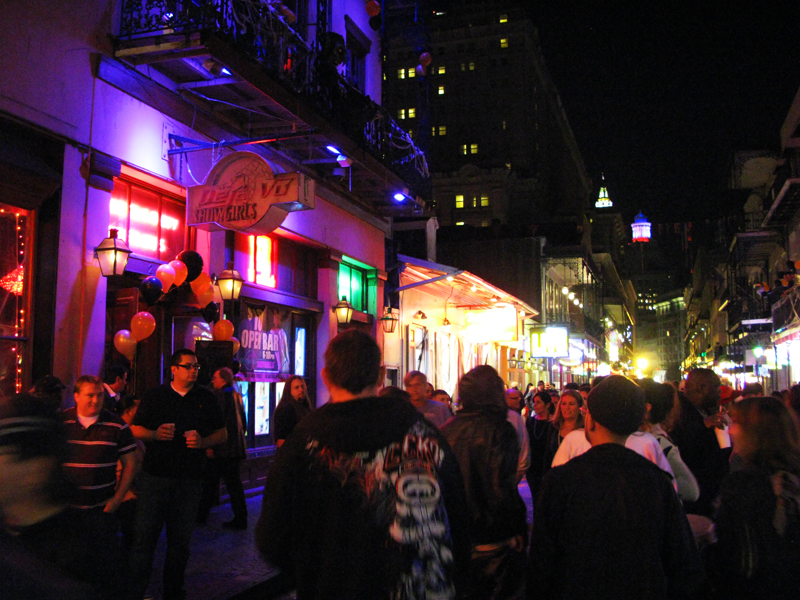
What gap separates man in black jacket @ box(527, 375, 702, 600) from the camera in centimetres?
326

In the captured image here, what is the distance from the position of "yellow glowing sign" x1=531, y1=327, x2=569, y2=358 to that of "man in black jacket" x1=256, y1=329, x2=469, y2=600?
101 feet

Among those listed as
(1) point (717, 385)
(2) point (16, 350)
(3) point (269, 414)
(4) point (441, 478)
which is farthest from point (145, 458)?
(3) point (269, 414)

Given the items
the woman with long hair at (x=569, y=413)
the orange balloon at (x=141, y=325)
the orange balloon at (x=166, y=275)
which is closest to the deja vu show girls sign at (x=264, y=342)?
the orange balloon at (x=166, y=275)

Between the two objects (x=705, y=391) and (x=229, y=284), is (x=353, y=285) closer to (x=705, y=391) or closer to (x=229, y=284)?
(x=229, y=284)

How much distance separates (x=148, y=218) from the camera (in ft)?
33.3

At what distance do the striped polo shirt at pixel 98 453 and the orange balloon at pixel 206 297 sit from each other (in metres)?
5.06

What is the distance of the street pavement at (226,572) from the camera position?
6641 mm

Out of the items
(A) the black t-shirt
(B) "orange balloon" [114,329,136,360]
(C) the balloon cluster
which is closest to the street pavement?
(A) the black t-shirt

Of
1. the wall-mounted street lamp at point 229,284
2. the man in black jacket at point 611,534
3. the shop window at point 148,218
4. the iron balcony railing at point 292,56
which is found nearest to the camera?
the man in black jacket at point 611,534

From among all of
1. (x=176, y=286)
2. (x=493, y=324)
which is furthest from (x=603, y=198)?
(x=176, y=286)

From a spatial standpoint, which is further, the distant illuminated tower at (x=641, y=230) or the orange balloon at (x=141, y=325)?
the distant illuminated tower at (x=641, y=230)

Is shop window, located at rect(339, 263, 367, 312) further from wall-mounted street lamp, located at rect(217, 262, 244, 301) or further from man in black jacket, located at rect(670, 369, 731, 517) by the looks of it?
man in black jacket, located at rect(670, 369, 731, 517)

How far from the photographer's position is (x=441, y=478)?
305 centimetres

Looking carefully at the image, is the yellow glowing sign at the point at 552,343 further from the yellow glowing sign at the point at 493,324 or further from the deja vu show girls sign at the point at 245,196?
the deja vu show girls sign at the point at 245,196
